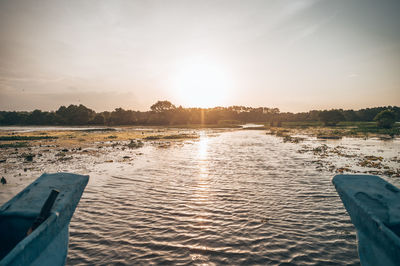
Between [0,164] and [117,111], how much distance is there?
108271 mm

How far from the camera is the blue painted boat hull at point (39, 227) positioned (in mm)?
3470

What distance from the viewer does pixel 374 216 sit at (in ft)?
12.4

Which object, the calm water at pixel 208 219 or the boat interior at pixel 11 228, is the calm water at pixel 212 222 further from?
the boat interior at pixel 11 228

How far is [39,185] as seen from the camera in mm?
5457

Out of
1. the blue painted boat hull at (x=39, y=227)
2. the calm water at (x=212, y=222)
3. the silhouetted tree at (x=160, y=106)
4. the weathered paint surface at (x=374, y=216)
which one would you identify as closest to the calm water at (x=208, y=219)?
the calm water at (x=212, y=222)

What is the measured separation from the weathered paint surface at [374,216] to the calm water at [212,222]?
1.84 m

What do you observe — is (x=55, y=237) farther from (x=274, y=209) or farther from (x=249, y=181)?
(x=249, y=181)

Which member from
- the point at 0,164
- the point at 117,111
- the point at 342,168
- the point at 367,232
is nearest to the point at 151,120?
the point at 117,111

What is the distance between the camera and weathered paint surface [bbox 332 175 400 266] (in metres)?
3.39

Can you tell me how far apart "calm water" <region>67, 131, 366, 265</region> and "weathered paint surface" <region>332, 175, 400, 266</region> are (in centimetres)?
184

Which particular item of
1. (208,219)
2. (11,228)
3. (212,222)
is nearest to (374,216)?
(212,222)

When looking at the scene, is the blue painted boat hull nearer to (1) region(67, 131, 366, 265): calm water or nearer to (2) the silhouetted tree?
(1) region(67, 131, 366, 265): calm water

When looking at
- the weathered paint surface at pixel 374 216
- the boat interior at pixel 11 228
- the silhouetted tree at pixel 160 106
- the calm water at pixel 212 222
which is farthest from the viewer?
the silhouetted tree at pixel 160 106

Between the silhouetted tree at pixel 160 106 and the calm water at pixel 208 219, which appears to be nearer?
the calm water at pixel 208 219
